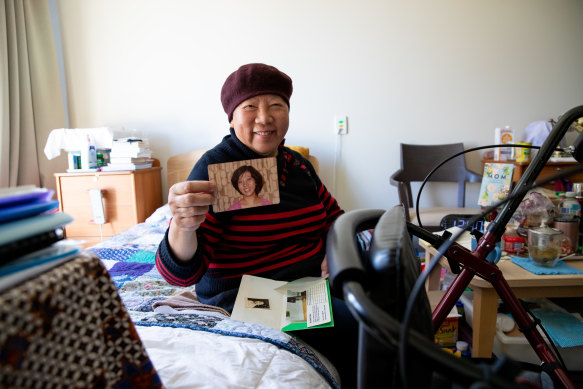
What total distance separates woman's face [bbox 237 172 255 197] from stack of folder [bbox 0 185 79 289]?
53 centimetres

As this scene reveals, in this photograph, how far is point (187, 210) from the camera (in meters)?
0.80

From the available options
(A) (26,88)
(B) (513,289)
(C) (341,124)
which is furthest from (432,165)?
(A) (26,88)

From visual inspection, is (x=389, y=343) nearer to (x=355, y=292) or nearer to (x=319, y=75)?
(x=355, y=292)

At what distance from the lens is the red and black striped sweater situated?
91cm

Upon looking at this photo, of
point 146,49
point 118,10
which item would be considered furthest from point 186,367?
point 118,10

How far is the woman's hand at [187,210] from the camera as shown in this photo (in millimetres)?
798

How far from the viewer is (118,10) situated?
2775 mm

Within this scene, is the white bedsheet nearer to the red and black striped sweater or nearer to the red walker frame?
the red and black striped sweater

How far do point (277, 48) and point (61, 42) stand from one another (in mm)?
1797

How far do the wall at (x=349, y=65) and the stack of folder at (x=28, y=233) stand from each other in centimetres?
257

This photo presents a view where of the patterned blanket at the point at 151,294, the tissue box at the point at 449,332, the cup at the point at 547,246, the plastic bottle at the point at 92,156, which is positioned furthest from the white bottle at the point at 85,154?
the cup at the point at 547,246

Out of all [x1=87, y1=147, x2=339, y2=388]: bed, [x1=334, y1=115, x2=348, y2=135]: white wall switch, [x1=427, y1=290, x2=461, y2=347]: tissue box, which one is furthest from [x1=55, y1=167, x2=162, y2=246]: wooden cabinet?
[x1=427, y1=290, x2=461, y2=347]: tissue box

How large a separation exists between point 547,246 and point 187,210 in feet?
3.97

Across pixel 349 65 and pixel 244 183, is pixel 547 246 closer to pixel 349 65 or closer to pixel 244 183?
pixel 244 183
